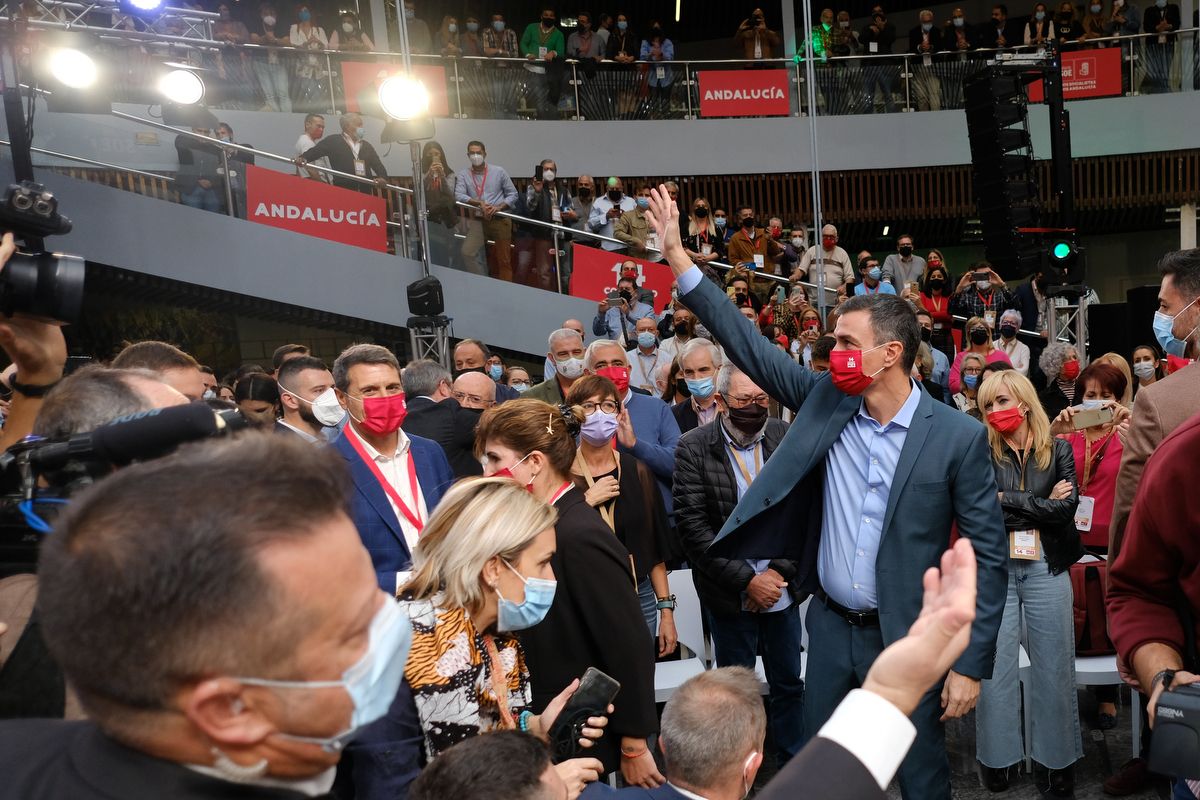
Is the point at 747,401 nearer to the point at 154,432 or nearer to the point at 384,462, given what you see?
the point at 384,462

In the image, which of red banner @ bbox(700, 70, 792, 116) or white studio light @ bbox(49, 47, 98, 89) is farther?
red banner @ bbox(700, 70, 792, 116)

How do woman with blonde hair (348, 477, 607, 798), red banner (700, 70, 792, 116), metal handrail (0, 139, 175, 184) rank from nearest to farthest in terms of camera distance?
woman with blonde hair (348, 477, 607, 798)
metal handrail (0, 139, 175, 184)
red banner (700, 70, 792, 116)

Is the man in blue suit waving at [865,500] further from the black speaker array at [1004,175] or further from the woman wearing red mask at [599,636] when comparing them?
the black speaker array at [1004,175]

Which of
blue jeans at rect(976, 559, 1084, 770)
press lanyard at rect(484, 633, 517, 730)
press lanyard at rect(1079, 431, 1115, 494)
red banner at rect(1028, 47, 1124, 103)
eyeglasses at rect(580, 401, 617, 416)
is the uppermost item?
red banner at rect(1028, 47, 1124, 103)

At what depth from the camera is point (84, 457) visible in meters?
1.48

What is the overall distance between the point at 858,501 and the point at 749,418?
127 cm

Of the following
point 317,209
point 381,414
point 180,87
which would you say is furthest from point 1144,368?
point 180,87

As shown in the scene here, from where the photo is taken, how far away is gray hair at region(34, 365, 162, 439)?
5.80 feet

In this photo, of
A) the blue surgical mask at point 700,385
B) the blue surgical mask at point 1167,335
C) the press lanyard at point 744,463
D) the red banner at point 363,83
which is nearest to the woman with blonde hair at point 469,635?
the press lanyard at point 744,463

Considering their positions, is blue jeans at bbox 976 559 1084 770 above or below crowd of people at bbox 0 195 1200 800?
below

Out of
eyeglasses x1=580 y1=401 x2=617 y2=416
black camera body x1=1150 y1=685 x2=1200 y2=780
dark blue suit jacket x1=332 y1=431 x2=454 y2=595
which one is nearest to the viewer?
black camera body x1=1150 y1=685 x2=1200 y2=780

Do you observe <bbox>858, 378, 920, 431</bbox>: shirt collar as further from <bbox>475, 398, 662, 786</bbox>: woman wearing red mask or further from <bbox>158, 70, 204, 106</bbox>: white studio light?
<bbox>158, 70, 204, 106</bbox>: white studio light

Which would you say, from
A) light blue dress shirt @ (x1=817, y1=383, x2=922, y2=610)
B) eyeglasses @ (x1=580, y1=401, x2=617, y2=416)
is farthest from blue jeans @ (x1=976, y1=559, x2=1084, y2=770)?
eyeglasses @ (x1=580, y1=401, x2=617, y2=416)

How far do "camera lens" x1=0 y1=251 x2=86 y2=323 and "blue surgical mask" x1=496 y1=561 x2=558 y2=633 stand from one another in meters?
1.08
